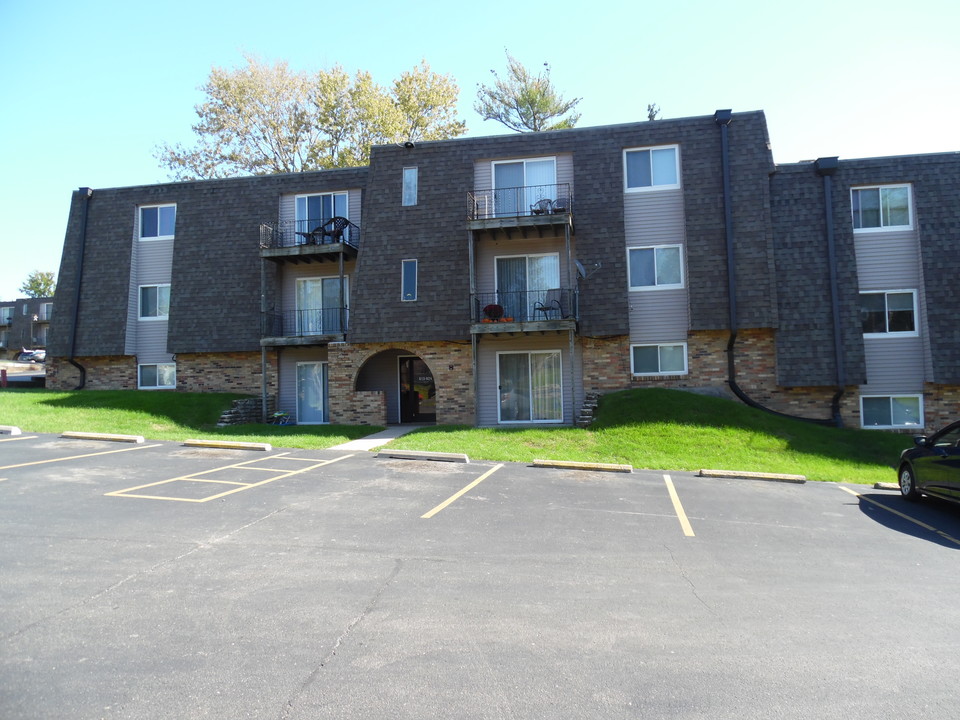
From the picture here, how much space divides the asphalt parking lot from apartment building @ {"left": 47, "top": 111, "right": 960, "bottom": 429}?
341 inches

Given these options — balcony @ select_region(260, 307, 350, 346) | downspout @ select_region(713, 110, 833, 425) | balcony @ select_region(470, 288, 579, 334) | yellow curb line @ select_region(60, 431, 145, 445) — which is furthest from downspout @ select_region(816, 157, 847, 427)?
yellow curb line @ select_region(60, 431, 145, 445)

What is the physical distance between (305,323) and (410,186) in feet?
19.2

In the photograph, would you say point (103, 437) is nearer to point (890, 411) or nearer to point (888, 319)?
point (890, 411)

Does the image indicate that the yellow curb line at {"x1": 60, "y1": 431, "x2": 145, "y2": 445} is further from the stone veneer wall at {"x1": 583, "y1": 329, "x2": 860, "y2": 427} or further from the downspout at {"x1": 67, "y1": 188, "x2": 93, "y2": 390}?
the stone veneer wall at {"x1": 583, "y1": 329, "x2": 860, "y2": 427}

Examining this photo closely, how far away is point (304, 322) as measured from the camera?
19719 millimetres

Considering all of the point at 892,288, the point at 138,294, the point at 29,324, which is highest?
the point at 29,324

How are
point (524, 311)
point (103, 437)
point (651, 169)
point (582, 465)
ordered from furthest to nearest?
1. point (524, 311)
2. point (651, 169)
3. point (103, 437)
4. point (582, 465)

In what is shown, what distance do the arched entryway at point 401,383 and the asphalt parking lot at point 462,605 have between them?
1085 cm

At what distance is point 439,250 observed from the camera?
17828 mm

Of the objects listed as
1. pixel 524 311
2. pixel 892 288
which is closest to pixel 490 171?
pixel 524 311

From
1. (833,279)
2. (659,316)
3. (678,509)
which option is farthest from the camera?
Result: (659,316)

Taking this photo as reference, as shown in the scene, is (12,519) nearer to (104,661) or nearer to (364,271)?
(104,661)

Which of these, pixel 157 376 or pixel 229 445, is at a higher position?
pixel 157 376

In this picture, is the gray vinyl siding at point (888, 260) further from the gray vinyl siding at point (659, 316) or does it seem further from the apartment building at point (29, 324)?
the apartment building at point (29, 324)
